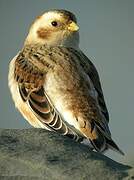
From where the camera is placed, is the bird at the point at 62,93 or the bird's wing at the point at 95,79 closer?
the bird at the point at 62,93

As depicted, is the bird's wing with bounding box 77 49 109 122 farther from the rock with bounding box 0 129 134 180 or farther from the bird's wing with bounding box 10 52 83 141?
the rock with bounding box 0 129 134 180

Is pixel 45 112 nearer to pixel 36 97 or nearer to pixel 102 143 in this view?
pixel 36 97

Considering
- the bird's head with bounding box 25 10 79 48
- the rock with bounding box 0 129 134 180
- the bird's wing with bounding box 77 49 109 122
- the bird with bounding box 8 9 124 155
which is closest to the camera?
the rock with bounding box 0 129 134 180

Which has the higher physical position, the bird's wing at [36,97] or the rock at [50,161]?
the rock at [50,161]

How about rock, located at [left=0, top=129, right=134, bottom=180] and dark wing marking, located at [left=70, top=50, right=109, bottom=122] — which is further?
dark wing marking, located at [left=70, top=50, right=109, bottom=122]

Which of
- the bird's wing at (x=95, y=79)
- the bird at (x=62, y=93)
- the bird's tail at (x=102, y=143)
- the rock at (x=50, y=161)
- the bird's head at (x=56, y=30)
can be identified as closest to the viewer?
the rock at (x=50, y=161)

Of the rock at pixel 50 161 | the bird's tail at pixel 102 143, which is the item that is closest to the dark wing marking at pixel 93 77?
the bird's tail at pixel 102 143

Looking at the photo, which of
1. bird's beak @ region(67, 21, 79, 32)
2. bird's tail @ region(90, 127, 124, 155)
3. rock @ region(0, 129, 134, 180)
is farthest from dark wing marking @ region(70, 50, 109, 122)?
rock @ region(0, 129, 134, 180)

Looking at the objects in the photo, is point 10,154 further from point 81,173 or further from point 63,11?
point 63,11

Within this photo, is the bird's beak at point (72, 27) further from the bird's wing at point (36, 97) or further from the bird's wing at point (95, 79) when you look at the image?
the bird's wing at point (36, 97)
